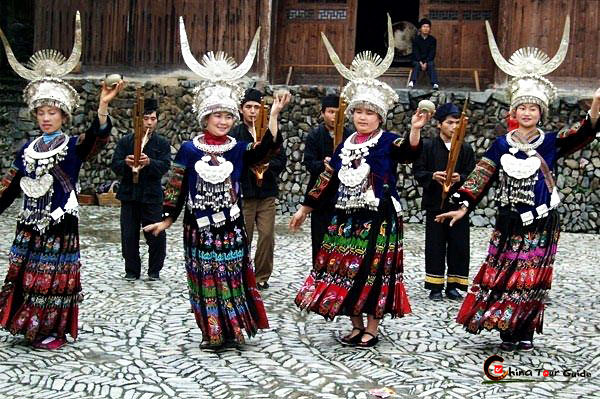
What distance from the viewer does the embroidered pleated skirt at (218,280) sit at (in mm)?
5332

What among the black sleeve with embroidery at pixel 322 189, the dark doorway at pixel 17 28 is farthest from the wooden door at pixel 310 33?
the black sleeve with embroidery at pixel 322 189

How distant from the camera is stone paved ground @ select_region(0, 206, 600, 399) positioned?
4707 millimetres

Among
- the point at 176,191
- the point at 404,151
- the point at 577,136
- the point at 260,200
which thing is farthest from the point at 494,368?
the point at 260,200

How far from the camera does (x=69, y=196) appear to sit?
5.45 metres

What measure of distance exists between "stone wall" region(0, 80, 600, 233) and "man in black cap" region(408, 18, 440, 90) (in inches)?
32.1

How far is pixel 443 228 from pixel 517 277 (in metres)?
2.20

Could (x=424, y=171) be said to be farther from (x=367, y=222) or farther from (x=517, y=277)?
(x=517, y=277)

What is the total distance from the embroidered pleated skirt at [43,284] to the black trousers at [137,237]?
2.43m

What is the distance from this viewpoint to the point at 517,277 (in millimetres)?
5348

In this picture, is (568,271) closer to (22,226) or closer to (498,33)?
(498,33)

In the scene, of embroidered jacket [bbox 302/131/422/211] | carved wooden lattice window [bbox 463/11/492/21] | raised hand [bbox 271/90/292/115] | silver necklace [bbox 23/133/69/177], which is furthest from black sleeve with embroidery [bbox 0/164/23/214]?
carved wooden lattice window [bbox 463/11/492/21]

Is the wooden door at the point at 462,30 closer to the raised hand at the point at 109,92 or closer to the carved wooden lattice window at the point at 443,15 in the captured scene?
the carved wooden lattice window at the point at 443,15

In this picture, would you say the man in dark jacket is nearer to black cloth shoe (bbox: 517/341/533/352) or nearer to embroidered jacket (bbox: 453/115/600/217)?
embroidered jacket (bbox: 453/115/600/217)

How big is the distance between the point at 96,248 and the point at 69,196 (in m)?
4.62
